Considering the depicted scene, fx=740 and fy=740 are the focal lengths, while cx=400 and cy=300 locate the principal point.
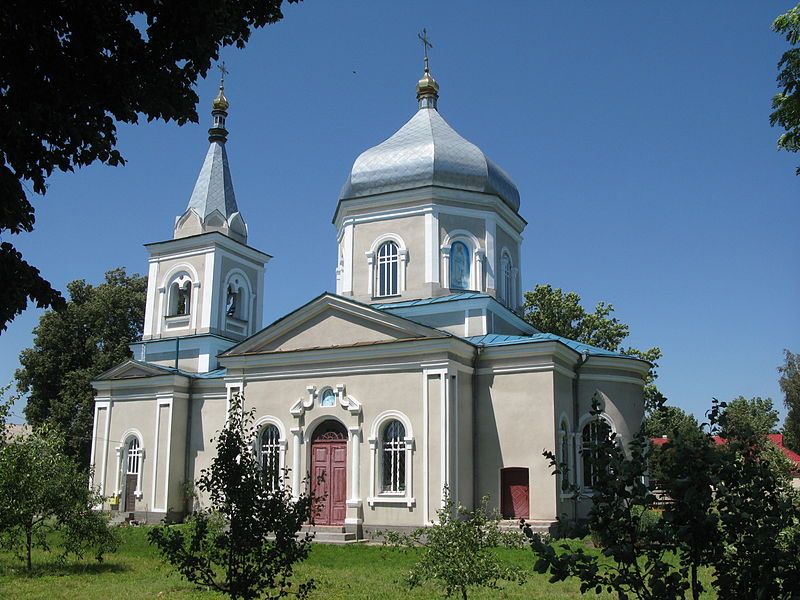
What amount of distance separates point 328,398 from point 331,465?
1.82 meters

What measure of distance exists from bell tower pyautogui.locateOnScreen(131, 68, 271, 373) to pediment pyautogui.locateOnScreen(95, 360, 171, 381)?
3.33 feet

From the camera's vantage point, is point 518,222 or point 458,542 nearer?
point 458,542

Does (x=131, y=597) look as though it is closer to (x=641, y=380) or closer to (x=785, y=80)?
(x=785, y=80)

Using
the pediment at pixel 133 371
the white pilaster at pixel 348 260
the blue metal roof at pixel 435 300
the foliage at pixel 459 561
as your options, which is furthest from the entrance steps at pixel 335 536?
the foliage at pixel 459 561

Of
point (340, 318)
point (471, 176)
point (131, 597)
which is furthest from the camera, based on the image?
point (471, 176)

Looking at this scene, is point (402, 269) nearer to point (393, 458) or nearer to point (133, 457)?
point (393, 458)

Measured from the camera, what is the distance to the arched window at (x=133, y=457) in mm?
24984

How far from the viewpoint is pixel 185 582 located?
41.3 feet

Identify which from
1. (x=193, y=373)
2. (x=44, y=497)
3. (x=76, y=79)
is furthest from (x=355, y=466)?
(x=76, y=79)

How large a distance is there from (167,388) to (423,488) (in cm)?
1054

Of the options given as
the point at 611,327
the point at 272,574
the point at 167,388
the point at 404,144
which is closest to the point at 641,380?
the point at 404,144

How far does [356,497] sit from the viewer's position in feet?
63.5

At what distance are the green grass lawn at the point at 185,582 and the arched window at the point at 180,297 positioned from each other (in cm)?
1122

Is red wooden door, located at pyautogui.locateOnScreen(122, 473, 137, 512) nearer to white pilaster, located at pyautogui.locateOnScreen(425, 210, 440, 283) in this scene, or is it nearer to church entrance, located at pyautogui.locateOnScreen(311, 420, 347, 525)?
church entrance, located at pyautogui.locateOnScreen(311, 420, 347, 525)
